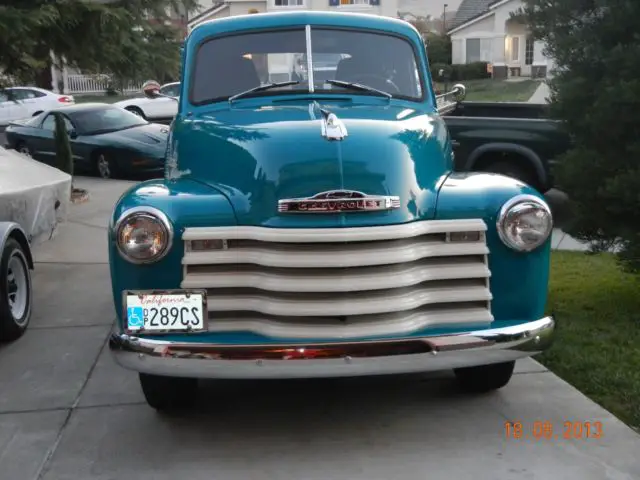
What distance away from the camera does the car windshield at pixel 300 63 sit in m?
5.03

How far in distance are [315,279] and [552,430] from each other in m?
1.50

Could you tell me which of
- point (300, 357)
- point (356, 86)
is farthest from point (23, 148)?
point (300, 357)

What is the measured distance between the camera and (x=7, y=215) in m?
5.98

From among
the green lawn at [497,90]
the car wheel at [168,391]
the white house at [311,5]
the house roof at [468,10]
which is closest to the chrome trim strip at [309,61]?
the car wheel at [168,391]

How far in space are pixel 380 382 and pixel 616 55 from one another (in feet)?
8.38

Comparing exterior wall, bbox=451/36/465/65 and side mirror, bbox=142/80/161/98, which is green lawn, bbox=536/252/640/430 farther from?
exterior wall, bbox=451/36/465/65

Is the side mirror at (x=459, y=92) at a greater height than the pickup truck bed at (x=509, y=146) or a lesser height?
greater

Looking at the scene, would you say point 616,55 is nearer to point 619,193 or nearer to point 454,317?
point 619,193

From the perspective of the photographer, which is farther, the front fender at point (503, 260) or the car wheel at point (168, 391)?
the car wheel at point (168, 391)

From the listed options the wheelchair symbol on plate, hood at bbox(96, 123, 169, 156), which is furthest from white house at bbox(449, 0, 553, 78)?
the wheelchair symbol on plate

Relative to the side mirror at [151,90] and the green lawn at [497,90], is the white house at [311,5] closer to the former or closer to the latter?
the green lawn at [497,90]

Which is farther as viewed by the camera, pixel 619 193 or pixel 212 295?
pixel 619 193

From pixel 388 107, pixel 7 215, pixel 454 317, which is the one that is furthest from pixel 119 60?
pixel 454 317

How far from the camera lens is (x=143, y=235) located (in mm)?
3609
